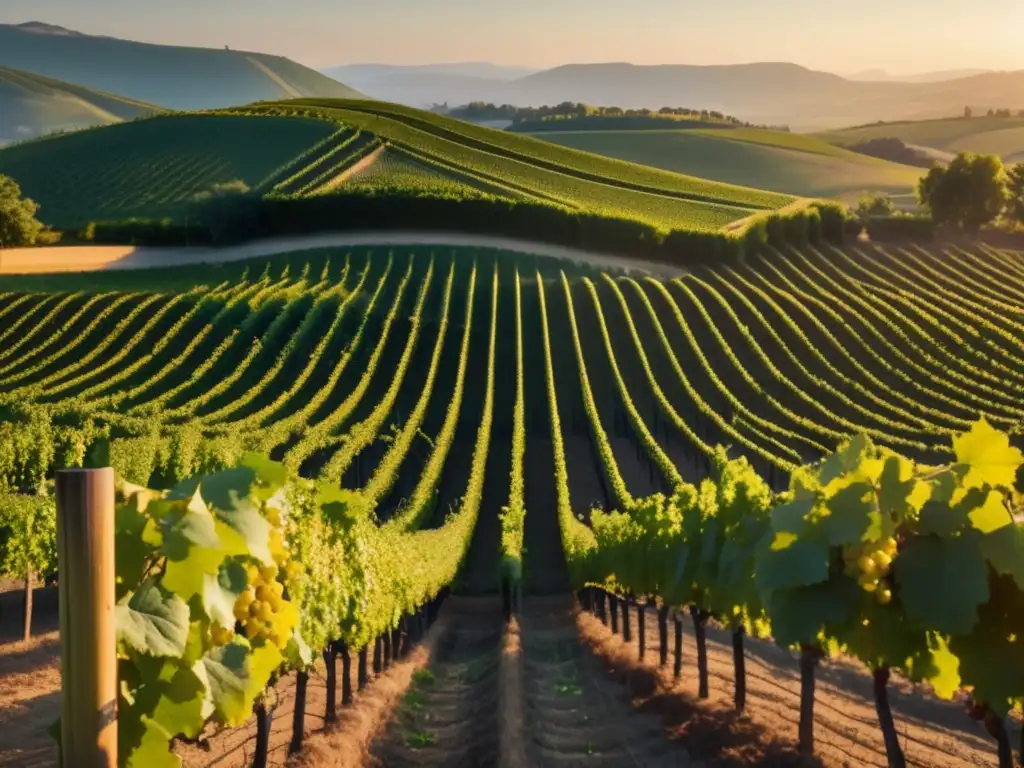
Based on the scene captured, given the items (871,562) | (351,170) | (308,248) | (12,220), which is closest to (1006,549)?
(871,562)

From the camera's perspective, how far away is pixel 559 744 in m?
11.0

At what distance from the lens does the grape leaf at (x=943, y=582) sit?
206 inches

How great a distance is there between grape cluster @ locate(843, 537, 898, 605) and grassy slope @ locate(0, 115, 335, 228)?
7309cm

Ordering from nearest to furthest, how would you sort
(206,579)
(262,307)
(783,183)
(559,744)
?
(206,579) → (559,744) → (262,307) → (783,183)

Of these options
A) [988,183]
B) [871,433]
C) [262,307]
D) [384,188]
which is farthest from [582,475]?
[988,183]

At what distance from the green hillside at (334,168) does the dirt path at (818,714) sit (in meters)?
51.0

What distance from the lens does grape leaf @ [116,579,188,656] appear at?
3.88m

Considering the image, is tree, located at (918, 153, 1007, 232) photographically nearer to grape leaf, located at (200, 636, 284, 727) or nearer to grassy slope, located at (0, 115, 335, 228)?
grassy slope, located at (0, 115, 335, 228)

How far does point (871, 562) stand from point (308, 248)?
63206 mm

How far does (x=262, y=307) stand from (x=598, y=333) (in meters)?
15.7

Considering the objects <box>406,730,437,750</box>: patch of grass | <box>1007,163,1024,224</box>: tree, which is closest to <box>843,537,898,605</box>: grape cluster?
<box>406,730,437,750</box>: patch of grass

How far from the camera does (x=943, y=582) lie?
17.5ft

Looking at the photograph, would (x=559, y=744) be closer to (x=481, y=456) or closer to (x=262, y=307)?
(x=481, y=456)

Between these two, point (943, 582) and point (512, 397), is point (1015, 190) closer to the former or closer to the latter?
point (512, 397)
